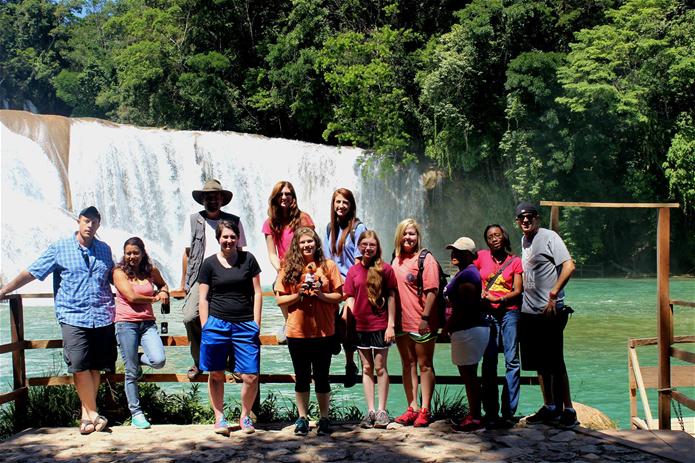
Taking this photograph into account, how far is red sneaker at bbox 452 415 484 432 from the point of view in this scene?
→ 5.72 metres

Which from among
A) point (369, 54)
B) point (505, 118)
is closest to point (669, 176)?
point (505, 118)

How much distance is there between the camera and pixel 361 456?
5.12 metres

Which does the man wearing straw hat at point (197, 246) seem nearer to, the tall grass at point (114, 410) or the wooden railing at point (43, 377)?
the wooden railing at point (43, 377)

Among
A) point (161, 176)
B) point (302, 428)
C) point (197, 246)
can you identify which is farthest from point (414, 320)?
point (161, 176)

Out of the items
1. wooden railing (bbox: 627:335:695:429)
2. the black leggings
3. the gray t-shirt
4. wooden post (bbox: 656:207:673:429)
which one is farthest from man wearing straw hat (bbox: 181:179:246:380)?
wooden railing (bbox: 627:335:695:429)

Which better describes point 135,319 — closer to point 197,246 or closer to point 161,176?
point 197,246

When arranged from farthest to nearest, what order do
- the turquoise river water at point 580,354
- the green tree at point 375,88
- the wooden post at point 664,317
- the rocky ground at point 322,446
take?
the green tree at point 375,88, the turquoise river water at point 580,354, the wooden post at point 664,317, the rocky ground at point 322,446

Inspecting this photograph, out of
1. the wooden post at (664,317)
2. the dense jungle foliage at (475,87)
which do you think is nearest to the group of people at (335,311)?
the wooden post at (664,317)

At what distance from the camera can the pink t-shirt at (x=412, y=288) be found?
593 cm

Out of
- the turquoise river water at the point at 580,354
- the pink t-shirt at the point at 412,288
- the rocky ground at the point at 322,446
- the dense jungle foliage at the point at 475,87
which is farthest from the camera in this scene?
the dense jungle foliage at the point at 475,87

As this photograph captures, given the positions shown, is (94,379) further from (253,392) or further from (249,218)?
(249,218)

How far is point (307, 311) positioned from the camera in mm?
5781

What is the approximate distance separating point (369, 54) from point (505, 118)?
6145 millimetres

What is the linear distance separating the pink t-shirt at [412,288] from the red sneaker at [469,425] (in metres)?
0.71
